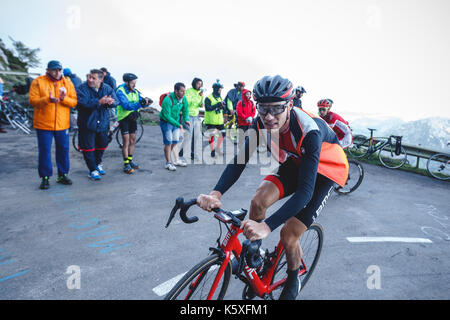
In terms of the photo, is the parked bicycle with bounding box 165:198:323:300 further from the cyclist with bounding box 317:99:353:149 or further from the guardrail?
the guardrail

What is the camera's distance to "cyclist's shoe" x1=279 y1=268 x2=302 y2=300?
264 cm

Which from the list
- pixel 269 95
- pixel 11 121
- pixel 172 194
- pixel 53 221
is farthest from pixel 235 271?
pixel 11 121

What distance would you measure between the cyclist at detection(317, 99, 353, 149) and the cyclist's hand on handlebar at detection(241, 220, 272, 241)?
11.4ft

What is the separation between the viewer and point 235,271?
2.23m

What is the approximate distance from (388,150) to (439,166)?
169 cm

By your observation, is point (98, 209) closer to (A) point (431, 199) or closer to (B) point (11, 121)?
(A) point (431, 199)

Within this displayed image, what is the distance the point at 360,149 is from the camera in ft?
37.8

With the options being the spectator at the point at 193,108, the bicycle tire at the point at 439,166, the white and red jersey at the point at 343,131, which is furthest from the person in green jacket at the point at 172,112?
the bicycle tire at the point at 439,166

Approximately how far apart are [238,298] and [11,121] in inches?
499

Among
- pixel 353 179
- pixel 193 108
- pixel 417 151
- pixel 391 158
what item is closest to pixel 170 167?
pixel 193 108

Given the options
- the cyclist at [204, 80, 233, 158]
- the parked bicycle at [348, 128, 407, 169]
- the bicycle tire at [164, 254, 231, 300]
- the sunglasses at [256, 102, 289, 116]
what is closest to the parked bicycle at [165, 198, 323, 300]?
the bicycle tire at [164, 254, 231, 300]

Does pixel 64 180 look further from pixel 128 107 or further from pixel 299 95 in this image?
pixel 299 95

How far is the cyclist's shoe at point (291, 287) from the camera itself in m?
2.64

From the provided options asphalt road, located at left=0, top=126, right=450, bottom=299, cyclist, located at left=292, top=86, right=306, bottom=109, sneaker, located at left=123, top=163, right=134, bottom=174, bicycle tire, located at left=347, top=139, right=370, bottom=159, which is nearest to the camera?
asphalt road, located at left=0, top=126, right=450, bottom=299
